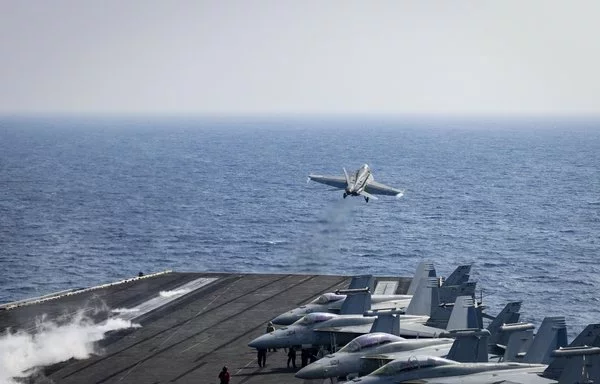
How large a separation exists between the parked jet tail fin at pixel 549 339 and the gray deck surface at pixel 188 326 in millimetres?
12878

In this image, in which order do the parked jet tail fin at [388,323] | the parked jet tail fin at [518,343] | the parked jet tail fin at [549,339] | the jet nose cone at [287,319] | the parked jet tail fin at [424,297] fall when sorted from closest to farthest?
the parked jet tail fin at [549,339] → the parked jet tail fin at [518,343] → the parked jet tail fin at [388,323] → the parked jet tail fin at [424,297] → the jet nose cone at [287,319]

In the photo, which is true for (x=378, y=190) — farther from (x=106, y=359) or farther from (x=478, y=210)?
(x=478, y=210)

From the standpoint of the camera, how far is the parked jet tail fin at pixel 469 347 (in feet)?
148

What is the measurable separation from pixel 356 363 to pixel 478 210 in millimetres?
117454

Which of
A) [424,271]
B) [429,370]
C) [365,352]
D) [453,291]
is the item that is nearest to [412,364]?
[429,370]

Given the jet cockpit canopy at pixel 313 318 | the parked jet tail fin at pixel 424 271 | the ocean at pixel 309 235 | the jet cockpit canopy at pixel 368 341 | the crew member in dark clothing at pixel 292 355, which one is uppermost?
the parked jet tail fin at pixel 424 271

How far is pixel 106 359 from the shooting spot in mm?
58188

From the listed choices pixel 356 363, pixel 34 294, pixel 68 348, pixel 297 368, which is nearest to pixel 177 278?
pixel 34 294

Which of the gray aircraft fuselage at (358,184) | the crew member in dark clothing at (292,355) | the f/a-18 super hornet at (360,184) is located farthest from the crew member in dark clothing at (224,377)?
the gray aircraft fuselage at (358,184)

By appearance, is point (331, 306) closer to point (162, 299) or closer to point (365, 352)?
point (365, 352)

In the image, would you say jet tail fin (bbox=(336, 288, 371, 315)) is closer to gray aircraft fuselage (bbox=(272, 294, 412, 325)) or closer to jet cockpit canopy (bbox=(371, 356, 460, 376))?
gray aircraft fuselage (bbox=(272, 294, 412, 325))

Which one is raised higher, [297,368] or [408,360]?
[408,360]

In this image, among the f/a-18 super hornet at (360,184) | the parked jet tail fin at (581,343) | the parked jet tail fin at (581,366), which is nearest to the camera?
the parked jet tail fin at (581,366)

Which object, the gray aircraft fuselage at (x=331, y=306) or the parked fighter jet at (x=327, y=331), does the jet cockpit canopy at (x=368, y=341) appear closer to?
the parked fighter jet at (x=327, y=331)
